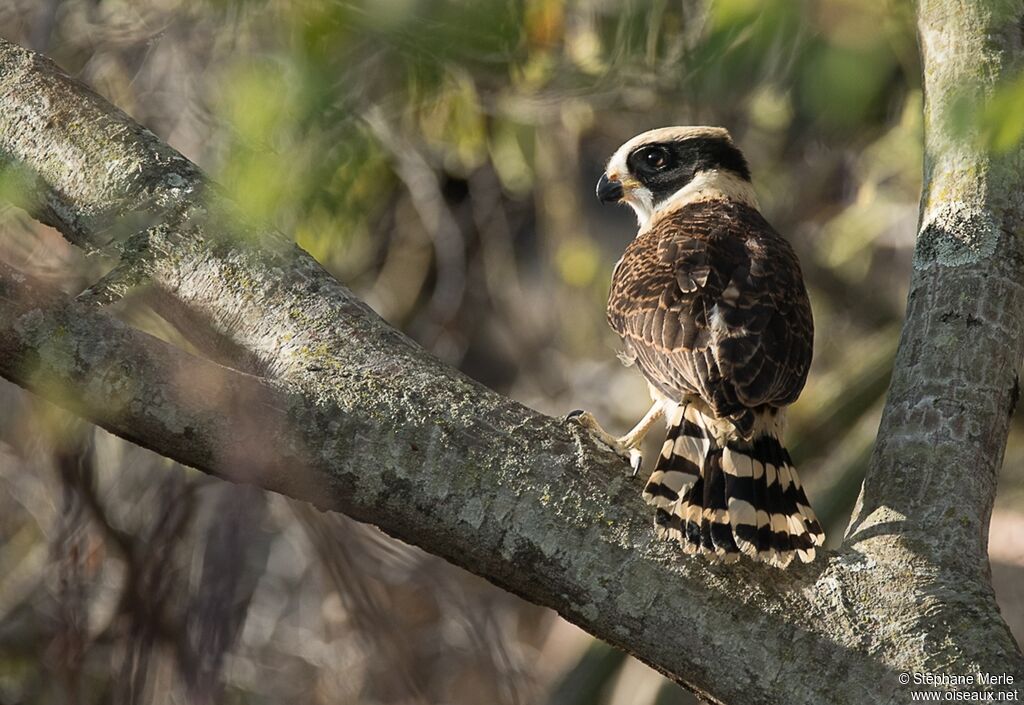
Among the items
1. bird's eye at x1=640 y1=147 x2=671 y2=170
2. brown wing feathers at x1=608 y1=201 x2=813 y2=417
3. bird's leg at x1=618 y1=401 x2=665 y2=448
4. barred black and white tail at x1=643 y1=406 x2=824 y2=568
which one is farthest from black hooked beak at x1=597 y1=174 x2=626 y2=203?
barred black and white tail at x1=643 y1=406 x2=824 y2=568

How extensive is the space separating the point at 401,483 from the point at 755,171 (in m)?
4.78

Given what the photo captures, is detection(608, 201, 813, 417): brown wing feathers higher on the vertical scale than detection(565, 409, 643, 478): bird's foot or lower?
higher

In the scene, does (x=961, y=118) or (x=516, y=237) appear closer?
(x=961, y=118)

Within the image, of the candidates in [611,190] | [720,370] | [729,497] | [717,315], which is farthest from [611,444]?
[611,190]

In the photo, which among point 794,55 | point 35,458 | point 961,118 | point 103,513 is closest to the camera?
point 961,118

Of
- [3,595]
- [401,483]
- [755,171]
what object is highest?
[755,171]

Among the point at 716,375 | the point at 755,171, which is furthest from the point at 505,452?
the point at 755,171

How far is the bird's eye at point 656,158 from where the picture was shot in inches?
198

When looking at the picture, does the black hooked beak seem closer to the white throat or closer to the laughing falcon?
the white throat

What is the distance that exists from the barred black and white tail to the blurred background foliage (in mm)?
123

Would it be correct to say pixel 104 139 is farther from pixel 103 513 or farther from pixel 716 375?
pixel 103 513

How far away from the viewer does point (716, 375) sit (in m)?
3.36

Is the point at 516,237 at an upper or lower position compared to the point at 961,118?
upper

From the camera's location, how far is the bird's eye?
16.5ft
